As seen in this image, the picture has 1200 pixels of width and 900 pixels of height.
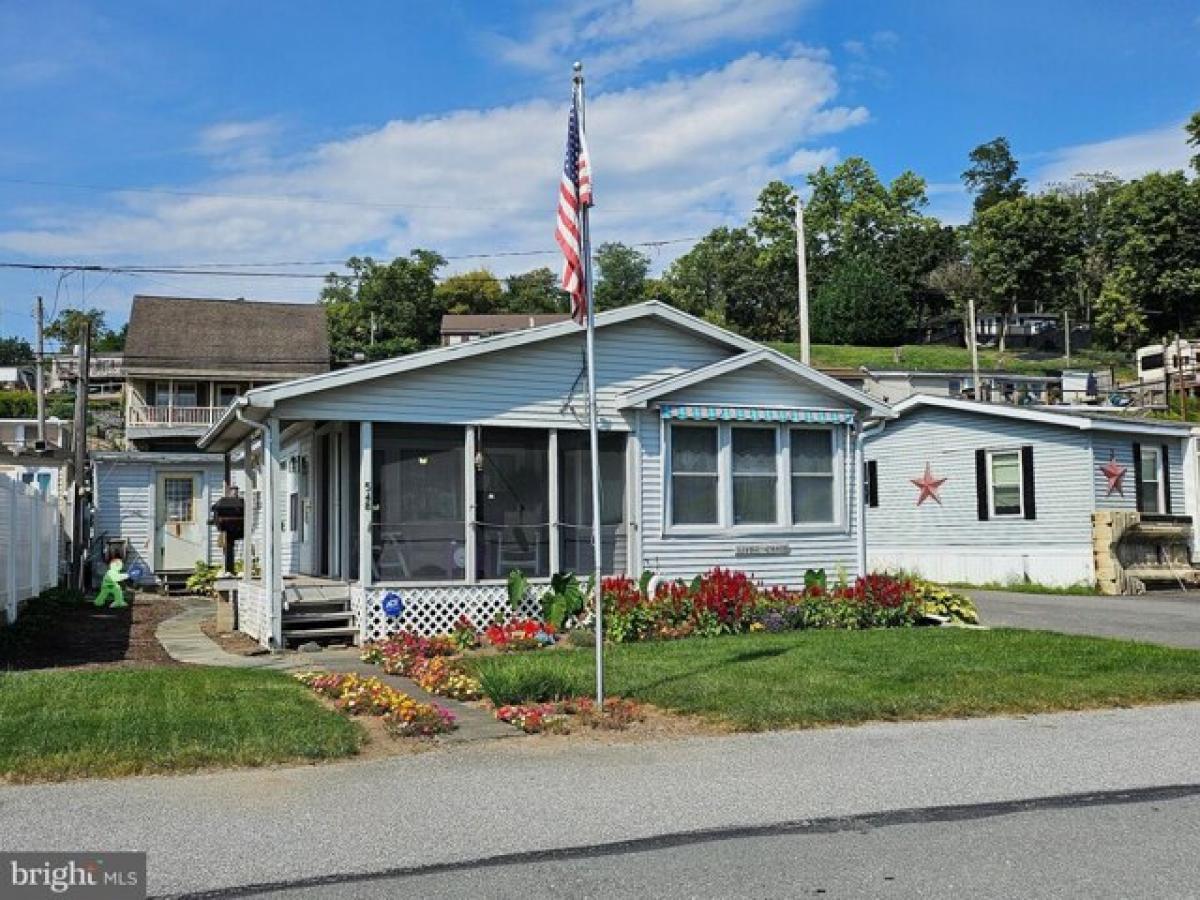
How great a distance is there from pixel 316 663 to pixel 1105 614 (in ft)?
39.5

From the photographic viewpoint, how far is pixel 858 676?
432 inches

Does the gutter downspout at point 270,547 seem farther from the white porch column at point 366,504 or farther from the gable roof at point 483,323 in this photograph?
the gable roof at point 483,323

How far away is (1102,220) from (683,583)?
210 ft

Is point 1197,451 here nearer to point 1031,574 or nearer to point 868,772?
point 1031,574

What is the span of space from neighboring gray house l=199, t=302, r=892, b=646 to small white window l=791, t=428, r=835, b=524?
28 mm

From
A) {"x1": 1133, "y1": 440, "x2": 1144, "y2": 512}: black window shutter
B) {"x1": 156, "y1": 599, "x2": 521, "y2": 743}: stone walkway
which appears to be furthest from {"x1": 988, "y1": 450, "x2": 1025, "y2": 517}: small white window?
{"x1": 156, "y1": 599, "x2": 521, "y2": 743}: stone walkway

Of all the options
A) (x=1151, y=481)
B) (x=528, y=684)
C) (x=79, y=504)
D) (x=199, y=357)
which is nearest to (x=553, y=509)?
(x=528, y=684)

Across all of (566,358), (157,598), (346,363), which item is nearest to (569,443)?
(566,358)

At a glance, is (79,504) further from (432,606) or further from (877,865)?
(877,865)

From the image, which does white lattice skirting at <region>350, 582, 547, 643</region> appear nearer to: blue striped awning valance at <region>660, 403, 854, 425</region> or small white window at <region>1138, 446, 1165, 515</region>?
blue striped awning valance at <region>660, 403, 854, 425</region>

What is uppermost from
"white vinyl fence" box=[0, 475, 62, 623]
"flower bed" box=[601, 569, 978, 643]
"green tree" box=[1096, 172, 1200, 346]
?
"green tree" box=[1096, 172, 1200, 346]

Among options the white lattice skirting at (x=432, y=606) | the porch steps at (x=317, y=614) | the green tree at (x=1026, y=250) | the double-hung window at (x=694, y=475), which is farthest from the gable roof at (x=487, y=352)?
the green tree at (x=1026, y=250)

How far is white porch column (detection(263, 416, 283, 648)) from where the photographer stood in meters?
14.3

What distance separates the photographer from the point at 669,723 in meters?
9.12
